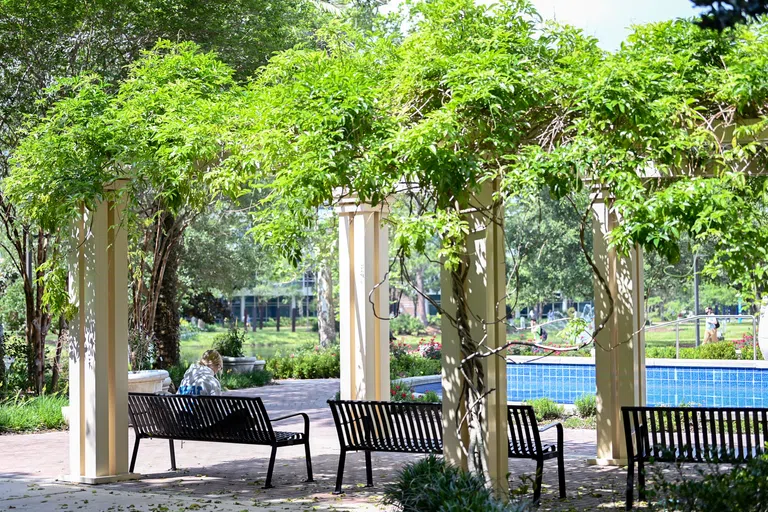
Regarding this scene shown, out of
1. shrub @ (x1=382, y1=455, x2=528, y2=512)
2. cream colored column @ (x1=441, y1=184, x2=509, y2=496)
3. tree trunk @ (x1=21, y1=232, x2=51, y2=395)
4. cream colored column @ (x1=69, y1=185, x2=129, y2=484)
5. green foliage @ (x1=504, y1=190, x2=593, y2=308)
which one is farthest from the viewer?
green foliage @ (x1=504, y1=190, x2=593, y2=308)

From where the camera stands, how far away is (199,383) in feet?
27.7

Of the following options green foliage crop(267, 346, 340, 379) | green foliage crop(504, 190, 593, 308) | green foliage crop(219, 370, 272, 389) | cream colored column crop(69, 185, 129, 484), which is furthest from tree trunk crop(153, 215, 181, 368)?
green foliage crop(504, 190, 593, 308)

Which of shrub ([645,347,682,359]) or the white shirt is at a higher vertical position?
the white shirt

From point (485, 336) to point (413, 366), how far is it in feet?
42.2

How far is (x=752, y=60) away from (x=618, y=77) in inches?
31.8

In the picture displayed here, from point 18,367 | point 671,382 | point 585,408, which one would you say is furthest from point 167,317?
point 671,382

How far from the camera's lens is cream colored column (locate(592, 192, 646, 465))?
8.13 meters

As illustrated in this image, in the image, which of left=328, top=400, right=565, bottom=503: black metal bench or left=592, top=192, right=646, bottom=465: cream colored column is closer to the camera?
left=328, top=400, right=565, bottom=503: black metal bench

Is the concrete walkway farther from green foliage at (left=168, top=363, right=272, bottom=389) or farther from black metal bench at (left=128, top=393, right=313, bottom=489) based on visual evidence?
green foliage at (left=168, top=363, right=272, bottom=389)

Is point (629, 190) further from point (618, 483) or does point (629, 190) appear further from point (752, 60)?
point (618, 483)

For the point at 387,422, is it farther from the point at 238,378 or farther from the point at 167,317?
the point at 167,317

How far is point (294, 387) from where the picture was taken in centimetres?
1828

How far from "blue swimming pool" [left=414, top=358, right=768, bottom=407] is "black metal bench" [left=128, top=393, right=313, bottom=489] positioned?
780 cm

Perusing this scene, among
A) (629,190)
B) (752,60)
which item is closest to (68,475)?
(629,190)
